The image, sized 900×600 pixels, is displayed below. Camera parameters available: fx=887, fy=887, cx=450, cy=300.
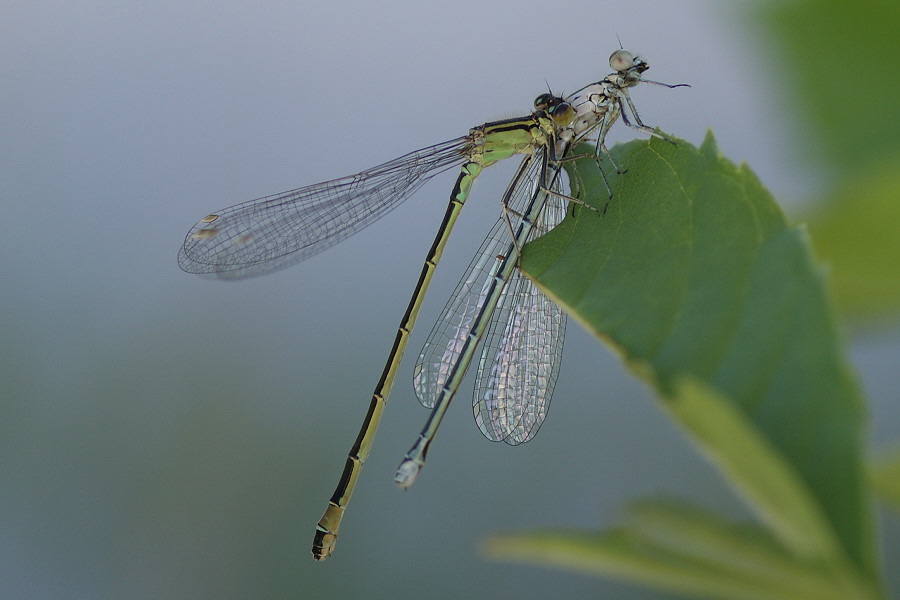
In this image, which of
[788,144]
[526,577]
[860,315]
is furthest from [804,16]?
[526,577]

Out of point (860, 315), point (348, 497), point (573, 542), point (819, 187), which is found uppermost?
point (819, 187)

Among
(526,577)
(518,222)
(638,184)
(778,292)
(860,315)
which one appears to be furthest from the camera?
(526,577)

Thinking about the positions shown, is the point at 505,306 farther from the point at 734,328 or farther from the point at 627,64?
the point at 734,328

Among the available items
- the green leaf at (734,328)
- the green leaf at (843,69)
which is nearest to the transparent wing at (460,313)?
the green leaf at (734,328)

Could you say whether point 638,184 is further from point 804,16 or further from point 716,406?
point 716,406

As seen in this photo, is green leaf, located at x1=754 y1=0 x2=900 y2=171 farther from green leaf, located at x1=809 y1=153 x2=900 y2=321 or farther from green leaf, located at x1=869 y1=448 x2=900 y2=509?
green leaf, located at x1=869 y1=448 x2=900 y2=509

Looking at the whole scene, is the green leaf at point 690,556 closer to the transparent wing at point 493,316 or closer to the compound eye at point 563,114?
the transparent wing at point 493,316

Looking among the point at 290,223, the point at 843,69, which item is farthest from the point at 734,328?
the point at 290,223
